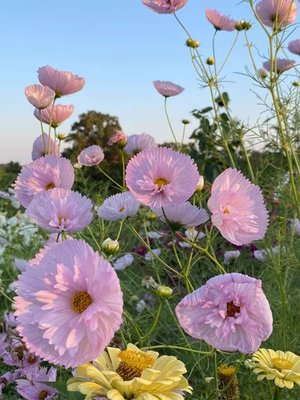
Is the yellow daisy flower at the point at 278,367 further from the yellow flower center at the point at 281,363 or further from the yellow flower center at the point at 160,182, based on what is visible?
the yellow flower center at the point at 160,182

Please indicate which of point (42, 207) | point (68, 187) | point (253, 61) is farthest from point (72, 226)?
point (253, 61)

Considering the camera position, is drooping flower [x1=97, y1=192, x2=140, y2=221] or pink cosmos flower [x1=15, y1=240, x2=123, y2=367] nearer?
pink cosmos flower [x1=15, y1=240, x2=123, y2=367]

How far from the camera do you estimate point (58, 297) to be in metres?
0.79

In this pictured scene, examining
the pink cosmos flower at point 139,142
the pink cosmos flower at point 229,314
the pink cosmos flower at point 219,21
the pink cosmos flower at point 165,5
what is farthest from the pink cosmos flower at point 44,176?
the pink cosmos flower at point 219,21

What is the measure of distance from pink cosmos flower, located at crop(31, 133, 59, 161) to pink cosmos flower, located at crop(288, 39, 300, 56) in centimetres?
122

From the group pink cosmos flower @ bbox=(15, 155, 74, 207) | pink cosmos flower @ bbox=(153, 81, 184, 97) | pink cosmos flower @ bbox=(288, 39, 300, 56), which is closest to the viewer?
pink cosmos flower @ bbox=(15, 155, 74, 207)

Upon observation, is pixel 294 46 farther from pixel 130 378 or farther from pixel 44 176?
pixel 130 378

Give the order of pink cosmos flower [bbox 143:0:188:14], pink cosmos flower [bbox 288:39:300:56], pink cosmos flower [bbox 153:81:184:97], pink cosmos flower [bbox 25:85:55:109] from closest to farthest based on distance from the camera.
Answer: pink cosmos flower [bbox 25:85:55:109], pink cosmos flower [bbox 143:0:188:14], pink cosmos flower [bbox 153:81:184:97], pink cosmos flower [bbox 288:39:300:56]

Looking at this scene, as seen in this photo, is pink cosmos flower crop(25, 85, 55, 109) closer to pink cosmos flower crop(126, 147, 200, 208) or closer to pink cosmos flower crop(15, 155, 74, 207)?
pink cosmos flower crop(15, 155, 74, 207)

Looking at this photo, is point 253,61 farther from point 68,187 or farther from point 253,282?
point 253,282

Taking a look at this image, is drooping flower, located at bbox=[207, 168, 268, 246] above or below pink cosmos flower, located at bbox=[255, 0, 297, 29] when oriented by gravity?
below

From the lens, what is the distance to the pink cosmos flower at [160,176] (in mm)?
1067

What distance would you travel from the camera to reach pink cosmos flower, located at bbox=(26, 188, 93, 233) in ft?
3.59

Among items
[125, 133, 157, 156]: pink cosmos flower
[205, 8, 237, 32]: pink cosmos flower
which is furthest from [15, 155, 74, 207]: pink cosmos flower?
[205, 8, 237, 32]: pink cosmos flower
